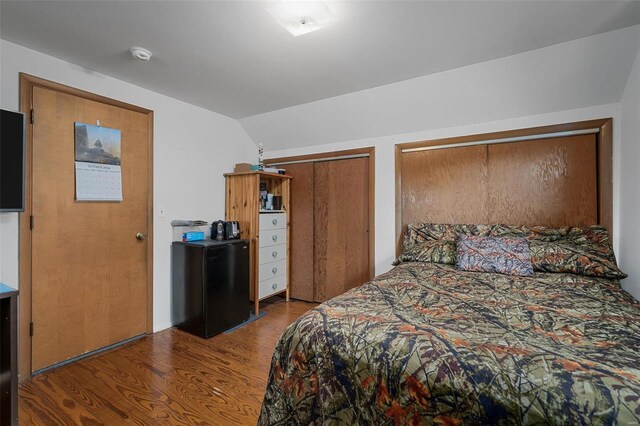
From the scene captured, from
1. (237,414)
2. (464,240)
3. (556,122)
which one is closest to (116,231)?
(237,414)

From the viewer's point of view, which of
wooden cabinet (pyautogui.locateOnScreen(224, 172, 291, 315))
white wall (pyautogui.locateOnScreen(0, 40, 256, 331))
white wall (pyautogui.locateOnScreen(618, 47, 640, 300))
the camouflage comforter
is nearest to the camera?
the camouflage comforter

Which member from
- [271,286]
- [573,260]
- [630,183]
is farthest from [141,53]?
[630,183]

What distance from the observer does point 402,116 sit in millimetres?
2908

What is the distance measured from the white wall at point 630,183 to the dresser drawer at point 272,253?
10.3ft

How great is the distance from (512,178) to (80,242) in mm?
3788

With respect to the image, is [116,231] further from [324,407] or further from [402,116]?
[402,116]

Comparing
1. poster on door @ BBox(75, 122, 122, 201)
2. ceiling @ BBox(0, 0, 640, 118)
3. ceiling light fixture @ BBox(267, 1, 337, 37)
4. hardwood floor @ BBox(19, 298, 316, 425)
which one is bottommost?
hardwood floor @ BBox(19, 298, 316, 425)

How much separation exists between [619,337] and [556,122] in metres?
2.06

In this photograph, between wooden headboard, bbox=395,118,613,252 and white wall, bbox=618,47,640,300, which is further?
wooden headboard, bbox=395,118,613,252

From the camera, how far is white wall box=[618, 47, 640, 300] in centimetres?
187

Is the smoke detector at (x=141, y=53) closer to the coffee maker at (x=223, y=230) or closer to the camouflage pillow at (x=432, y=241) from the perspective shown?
the coffee maker at (x=223, y=230)

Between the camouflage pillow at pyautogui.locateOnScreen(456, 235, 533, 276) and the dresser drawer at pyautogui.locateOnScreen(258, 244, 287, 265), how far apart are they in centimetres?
208

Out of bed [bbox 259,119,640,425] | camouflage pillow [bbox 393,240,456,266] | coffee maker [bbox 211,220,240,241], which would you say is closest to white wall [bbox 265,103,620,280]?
bed [bbox 259,119,640,425]

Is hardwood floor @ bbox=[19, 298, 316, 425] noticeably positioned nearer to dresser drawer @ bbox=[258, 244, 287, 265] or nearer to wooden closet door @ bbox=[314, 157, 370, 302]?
dresser drawer @ bbox=[258, 244, 287, 265]
